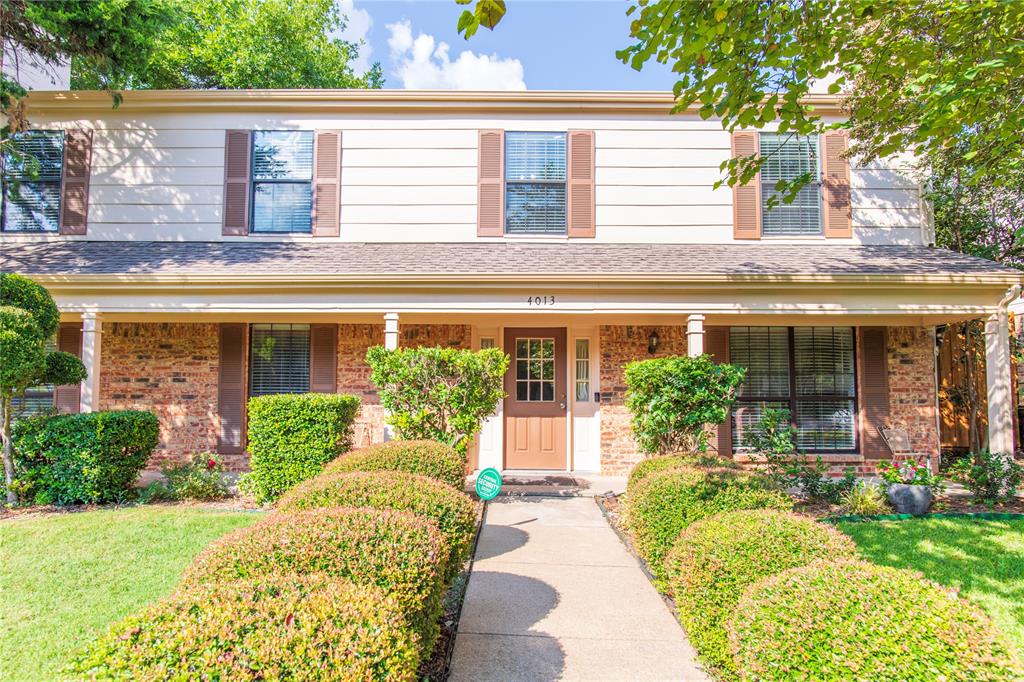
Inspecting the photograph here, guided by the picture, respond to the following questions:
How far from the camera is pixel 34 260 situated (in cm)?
757

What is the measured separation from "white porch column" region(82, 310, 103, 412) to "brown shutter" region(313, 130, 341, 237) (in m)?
3.10

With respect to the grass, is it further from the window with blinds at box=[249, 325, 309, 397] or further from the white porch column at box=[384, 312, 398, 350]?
the window with blinds at box=[249, 325, 309, 397]

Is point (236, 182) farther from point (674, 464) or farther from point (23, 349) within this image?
point (674, 464)

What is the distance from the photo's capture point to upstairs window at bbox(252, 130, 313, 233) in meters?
8.48

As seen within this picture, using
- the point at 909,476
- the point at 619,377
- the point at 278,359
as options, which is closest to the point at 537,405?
the point at 619,377

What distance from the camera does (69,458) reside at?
19.5 ft

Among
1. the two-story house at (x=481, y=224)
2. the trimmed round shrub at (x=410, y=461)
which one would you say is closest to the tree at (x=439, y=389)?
the trimmed round shrub at (x=410, y=461)

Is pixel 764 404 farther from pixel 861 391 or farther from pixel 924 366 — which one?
pixel 924 366

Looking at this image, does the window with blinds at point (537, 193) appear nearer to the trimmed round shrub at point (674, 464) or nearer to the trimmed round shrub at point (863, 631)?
the trimmed round shrub at point (674, 464)

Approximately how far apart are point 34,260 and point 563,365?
25.2ft

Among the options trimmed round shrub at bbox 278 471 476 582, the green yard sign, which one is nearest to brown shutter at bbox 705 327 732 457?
the green yard sign

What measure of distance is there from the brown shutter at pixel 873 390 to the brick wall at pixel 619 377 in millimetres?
2693

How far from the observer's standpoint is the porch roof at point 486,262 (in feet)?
22.9

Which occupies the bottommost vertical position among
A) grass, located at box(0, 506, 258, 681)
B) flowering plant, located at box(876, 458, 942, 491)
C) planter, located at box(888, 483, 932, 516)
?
grass, located at box(0, 506, 258, 681)
